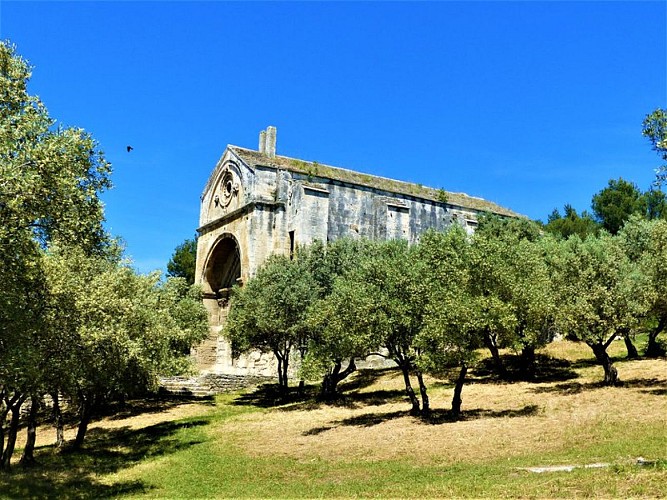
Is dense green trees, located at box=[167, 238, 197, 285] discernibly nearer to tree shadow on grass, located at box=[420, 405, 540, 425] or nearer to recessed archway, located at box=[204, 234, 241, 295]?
recessed archway, located at box=[204, 234, 241, 295]

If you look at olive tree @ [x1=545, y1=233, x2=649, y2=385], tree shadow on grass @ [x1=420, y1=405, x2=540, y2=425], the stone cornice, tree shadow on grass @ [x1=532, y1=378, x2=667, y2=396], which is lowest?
tree shadow on grass @ [x1=420, y1=405, x2=540, y2=425]

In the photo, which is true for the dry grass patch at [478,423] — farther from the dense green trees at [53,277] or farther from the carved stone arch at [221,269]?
the carved stone arch at [221,269]

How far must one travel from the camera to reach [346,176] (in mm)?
46781

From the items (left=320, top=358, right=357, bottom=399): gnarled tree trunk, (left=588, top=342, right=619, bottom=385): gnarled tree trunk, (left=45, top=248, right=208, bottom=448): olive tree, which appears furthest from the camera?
(left=320, top=358, right=357, bottom=399): gnarled tree trunk

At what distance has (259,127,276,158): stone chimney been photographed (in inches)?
1896

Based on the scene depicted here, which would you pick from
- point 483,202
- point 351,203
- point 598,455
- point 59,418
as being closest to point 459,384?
point 598,455

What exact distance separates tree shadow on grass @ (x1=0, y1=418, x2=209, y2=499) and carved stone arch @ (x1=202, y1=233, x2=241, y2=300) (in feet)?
70.4

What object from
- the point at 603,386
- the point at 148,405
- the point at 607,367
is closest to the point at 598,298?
the point at 607,367

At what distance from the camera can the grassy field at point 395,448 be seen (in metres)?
13.5

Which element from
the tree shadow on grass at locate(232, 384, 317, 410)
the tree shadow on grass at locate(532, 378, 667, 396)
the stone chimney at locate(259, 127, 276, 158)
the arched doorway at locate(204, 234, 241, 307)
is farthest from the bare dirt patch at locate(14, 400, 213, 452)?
the stone chimney at locate(259, 127, 276, 158)

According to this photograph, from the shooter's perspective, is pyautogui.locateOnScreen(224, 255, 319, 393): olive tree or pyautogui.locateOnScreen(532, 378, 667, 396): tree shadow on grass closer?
pyautogui.locateOnScreen(532, 378, 667, 396): tree shadow on grass

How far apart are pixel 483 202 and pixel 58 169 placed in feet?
151

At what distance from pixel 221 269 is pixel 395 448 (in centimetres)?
3392

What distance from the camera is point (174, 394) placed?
118 feet
